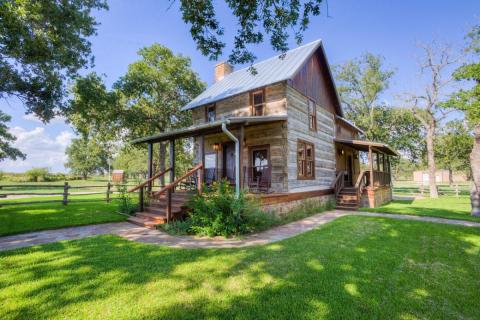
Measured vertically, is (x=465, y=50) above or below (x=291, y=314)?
above

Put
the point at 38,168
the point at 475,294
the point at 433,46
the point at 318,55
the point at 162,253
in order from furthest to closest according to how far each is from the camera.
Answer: the point at 38,168, the point at 433,46, the point at 318,55, the point at 162,253, the point at 475,294

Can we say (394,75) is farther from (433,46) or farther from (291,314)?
(291,314)

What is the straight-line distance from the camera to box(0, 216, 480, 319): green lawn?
3.09 meters

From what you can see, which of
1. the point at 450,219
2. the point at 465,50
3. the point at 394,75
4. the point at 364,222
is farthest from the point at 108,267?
the point at 394,75

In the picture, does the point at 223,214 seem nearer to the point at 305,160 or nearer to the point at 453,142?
the point at 305,160

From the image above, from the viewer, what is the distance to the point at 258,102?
468 inches

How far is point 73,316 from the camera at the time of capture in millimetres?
2957

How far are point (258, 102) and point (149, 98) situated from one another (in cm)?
1355

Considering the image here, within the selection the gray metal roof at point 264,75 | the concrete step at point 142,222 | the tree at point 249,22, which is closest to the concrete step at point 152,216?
the concrete step at point 142,222

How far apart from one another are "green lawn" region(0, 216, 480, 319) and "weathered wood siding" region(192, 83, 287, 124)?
22.0ft

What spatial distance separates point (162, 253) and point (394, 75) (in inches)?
1300

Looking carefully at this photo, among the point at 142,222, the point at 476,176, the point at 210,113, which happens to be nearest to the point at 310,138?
the point at 210,113

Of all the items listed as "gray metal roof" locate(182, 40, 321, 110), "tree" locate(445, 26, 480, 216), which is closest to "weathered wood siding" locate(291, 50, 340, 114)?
"gray metal roof" locate(182, 40, 321, 110)

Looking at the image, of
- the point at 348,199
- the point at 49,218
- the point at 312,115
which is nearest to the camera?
the point at 49,218
